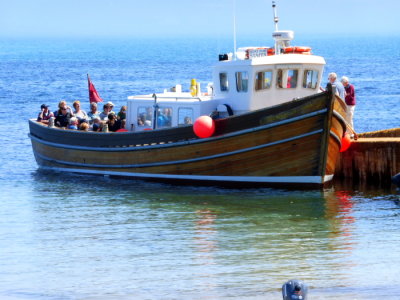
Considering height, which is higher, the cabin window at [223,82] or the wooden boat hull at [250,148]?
the cabin window at [223,82]

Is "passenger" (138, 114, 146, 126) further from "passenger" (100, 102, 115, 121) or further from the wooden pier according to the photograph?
the wooden pier

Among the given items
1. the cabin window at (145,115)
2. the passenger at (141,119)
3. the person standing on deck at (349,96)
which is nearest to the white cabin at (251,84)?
the cabin window at (145,115)

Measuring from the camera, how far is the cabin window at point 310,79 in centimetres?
2186

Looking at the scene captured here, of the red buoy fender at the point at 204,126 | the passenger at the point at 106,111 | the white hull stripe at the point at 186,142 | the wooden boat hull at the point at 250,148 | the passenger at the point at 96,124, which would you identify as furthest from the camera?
the passenger at the point at 106,111

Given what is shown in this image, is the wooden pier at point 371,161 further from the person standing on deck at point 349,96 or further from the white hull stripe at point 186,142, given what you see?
the white hull stripe at point 186,142

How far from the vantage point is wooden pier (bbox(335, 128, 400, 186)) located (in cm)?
2116

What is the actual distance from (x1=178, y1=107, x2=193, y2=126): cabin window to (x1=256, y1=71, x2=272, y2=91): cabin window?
1.78 meters

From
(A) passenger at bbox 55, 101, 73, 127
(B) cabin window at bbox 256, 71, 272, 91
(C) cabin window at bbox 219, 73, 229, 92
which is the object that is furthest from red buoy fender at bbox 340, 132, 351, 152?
(A) passenger at bbox 55, 101, 73, 127

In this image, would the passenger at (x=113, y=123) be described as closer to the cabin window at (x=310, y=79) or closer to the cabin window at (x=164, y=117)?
the cabin window at (x=164, y=117)

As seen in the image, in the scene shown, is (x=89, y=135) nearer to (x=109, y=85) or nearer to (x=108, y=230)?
(x=108, y=230)

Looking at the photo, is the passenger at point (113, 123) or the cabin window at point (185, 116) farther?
the passenger at point (113, 123)

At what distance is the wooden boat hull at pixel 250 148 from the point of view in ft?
65.5

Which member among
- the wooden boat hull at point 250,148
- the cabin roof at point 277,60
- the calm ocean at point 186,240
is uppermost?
the cabin roof at point 277,60

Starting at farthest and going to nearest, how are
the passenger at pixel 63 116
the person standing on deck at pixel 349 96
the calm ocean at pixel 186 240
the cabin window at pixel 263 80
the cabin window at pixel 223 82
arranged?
the passenger at pixel 63 116, the person standing on deck at pixel 349 96, the cabin window at pixel 223 82, the cabin window at pixel 263 80, the calm ocean at pixel 186 240
